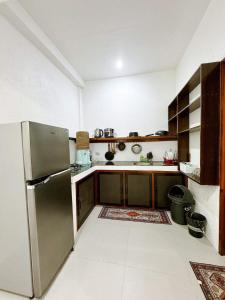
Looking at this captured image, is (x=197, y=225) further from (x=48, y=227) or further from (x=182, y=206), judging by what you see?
(x=48, y=227)

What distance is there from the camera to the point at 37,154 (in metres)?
1.22

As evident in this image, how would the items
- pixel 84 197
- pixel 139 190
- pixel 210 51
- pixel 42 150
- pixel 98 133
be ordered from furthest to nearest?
pixel 98 133
pixel 139 190
pixel 84 197
pixel 210 51
pixel 42 150

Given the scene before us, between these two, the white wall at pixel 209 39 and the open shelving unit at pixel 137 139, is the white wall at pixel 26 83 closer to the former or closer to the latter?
the open shelving unit at pixel 137 139

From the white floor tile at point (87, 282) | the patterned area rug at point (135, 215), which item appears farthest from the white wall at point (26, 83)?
the patterned area rug at point (135, 215)

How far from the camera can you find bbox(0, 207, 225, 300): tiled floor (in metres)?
1.29

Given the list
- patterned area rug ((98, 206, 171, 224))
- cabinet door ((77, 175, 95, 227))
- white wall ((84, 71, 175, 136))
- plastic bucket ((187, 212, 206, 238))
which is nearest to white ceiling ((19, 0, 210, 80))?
white wall ((84, 71, 175, 136))

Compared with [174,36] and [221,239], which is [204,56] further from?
[221,239]

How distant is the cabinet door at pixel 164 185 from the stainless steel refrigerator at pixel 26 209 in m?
2.03

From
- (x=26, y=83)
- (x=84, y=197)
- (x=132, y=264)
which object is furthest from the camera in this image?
(x=84, y=197)

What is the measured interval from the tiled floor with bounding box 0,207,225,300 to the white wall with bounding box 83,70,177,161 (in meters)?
1.77

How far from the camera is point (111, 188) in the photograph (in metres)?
3.02

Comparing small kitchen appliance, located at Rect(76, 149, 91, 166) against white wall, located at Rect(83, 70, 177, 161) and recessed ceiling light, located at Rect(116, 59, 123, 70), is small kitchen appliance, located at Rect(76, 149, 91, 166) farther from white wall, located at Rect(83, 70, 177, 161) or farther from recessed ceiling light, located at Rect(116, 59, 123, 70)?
recessed ceiling light, located at Rect(116, 59, 123, 70)

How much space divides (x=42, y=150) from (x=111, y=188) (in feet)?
6.58

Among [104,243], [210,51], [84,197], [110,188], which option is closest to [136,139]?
[110,188]
